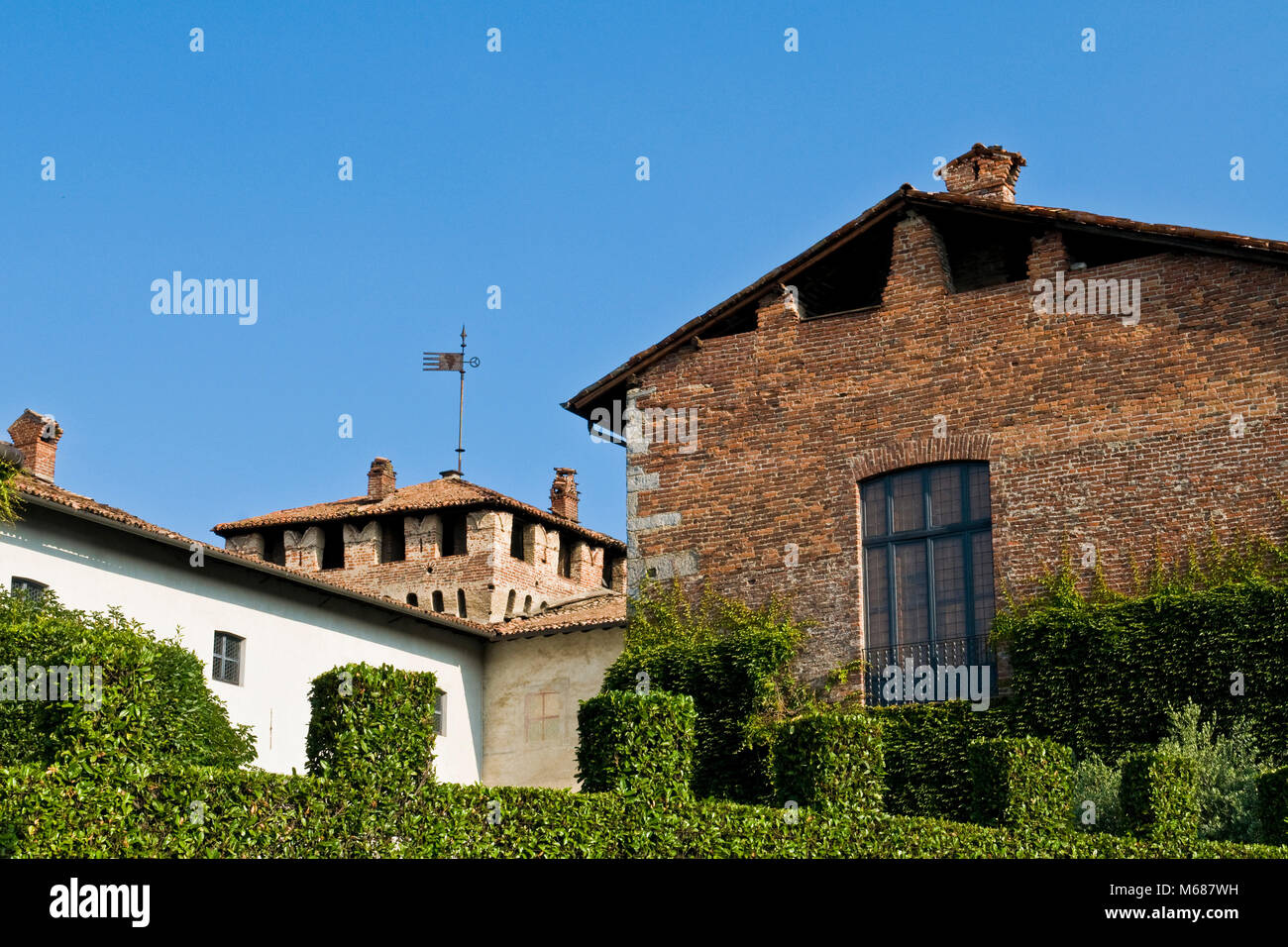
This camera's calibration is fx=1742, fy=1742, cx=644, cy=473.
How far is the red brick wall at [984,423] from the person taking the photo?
736 inches

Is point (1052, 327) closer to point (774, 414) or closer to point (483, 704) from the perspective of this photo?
point (774, 414)

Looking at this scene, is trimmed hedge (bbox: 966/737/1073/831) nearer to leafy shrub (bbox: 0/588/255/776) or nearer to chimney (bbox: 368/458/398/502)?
leafy shrub (bbox: 0/588/255/776)

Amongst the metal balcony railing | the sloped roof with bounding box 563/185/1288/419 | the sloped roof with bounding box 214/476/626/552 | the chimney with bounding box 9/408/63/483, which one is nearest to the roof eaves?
the sloped roof with bounding box 563/185/1288/419

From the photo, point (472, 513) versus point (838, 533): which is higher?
point (472, 513)

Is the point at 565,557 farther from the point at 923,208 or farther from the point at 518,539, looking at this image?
the point at 923,208

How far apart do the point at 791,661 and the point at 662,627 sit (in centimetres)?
173

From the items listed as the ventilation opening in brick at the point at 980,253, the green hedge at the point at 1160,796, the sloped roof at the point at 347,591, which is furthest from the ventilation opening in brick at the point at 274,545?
the green hedge at the point at 1160,796

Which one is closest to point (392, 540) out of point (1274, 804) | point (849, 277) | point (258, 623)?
point (258, 623)

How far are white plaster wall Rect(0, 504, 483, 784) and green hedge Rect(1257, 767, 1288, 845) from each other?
12.1m

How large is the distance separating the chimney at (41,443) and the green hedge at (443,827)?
20.3 metres

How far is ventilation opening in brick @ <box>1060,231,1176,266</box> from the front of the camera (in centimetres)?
2003

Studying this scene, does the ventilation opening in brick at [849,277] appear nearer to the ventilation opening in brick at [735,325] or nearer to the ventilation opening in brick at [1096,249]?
the ventilation opening in brick at [735,325]
